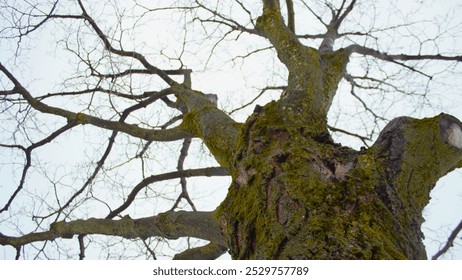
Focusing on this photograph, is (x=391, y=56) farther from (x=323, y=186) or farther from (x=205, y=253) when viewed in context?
(x=323, y=186)

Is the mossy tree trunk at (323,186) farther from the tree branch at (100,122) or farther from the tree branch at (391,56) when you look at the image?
the tree branch at (391,56)

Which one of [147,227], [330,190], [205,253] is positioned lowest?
[330,190]

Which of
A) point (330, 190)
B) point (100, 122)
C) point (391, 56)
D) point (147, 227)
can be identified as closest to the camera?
point (330, 190)

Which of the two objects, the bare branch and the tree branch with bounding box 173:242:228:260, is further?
the bare branch

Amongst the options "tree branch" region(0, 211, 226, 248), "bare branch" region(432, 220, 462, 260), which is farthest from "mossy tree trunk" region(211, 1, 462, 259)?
"bare branch" region(432, 220, 462, 260)

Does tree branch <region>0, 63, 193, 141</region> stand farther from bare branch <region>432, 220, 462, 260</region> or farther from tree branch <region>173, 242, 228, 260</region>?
bare branch <region>432, 220, 462, 260</region>

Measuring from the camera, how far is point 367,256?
5.16 ft

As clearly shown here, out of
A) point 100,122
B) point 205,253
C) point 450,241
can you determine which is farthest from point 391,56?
point 100,122

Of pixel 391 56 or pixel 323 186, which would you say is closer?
pixel 323 186

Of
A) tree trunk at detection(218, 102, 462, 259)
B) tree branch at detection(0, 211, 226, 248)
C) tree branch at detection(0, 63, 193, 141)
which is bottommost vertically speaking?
tree trunk at detection(218, 102, 462, 259)

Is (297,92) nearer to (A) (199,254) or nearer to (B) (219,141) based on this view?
(B) (219,141)

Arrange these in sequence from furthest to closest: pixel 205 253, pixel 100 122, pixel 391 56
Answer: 1. pixel 391 56
2. pixel 100 122
3. pixel 205 253

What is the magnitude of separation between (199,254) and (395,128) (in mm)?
1901
